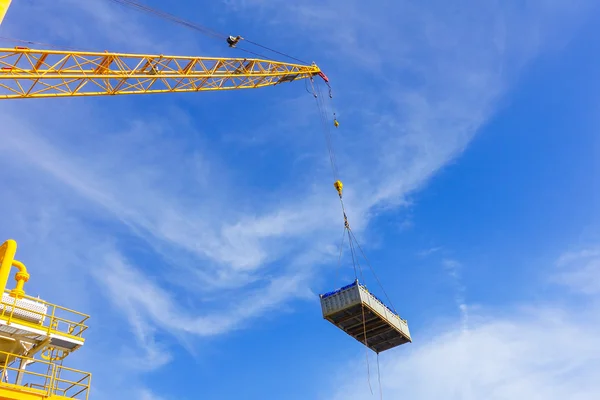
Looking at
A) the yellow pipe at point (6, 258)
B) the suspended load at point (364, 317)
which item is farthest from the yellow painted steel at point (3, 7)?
the suspended load at point (364, 317)

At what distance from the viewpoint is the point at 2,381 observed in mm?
23078

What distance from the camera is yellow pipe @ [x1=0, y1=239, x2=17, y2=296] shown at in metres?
24.2

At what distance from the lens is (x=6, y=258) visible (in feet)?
80.8

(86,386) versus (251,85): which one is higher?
(251,85)

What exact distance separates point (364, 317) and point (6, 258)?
65.6 ft

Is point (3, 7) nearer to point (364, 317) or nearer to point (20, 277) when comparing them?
point (20, 277)

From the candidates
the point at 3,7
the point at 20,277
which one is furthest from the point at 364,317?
the point at 3,7

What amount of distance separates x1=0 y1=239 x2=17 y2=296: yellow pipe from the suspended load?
17.4 metres

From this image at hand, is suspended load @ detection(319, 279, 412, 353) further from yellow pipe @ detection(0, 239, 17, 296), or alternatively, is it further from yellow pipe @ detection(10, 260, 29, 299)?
yellow pipe @ detection(0, 239, 17, 296)

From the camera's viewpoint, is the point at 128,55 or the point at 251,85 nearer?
the point at 128,55

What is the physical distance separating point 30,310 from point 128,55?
22743 millimetres

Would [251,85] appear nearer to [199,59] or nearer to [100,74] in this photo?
[199,59]

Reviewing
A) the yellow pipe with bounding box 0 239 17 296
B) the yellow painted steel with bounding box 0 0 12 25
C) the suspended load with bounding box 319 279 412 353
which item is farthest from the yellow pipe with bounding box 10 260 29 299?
the suspended load with bounding box 319 279 412 353

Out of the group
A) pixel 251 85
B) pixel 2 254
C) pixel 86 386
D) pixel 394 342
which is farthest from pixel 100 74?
pixel 394 342
